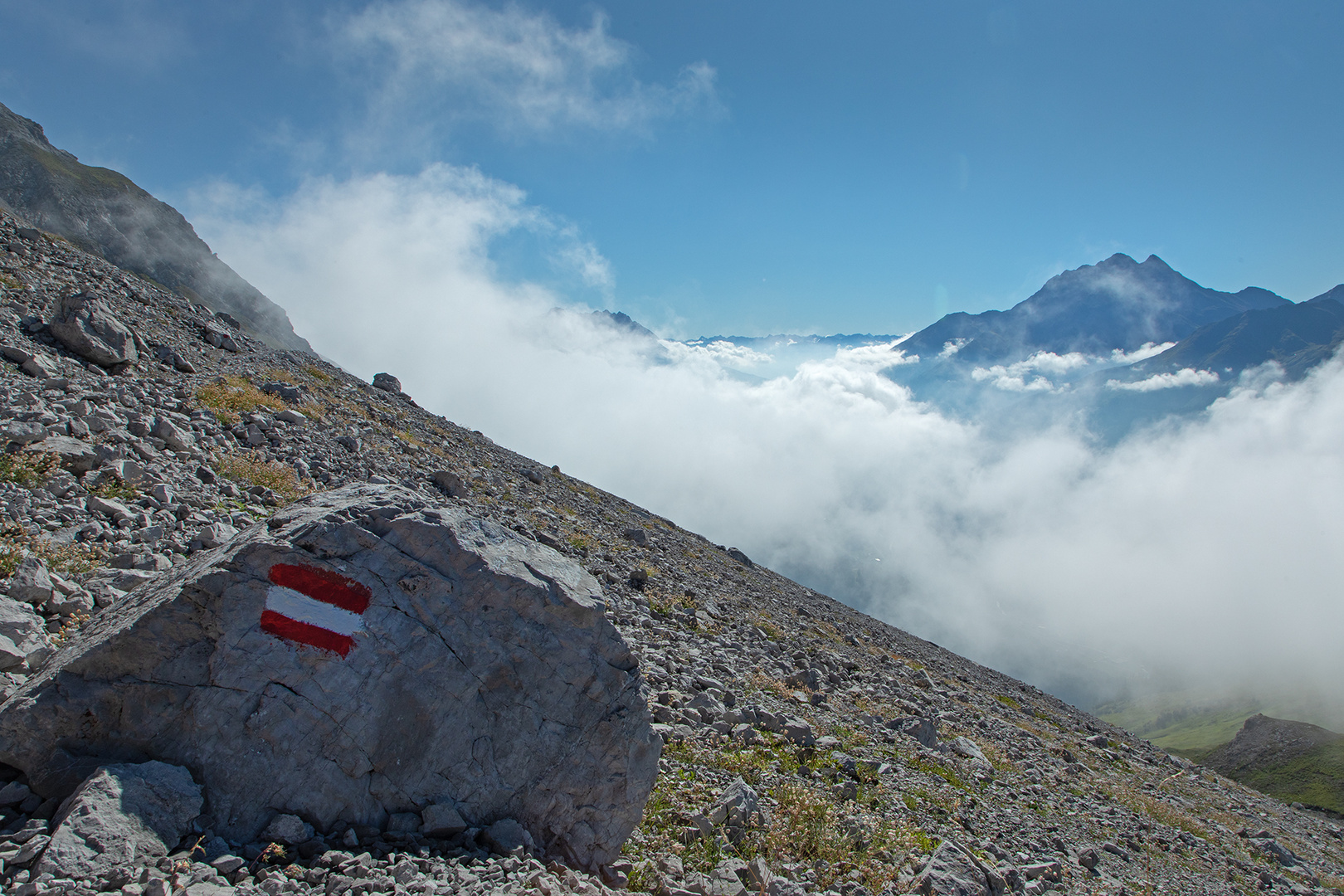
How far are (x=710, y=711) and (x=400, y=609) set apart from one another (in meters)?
8.07

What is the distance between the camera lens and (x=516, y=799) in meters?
6.93

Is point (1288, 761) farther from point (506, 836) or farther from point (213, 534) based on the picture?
point (213, 534)

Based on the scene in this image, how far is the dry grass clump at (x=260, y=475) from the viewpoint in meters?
13.1

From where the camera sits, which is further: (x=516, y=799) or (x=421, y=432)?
(x=421, y=432)

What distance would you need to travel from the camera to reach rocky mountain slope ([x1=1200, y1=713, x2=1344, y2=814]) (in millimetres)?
112188

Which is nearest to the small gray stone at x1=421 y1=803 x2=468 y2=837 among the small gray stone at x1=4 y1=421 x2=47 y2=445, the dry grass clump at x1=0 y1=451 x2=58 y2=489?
the dry grass clump at x1=0 y1=451 x2=58 y2=489

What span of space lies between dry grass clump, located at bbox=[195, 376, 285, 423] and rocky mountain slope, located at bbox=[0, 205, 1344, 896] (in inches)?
3.9

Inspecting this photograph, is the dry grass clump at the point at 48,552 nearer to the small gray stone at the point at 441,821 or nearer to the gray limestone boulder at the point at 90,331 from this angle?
the small gray stone at the point at 441,821

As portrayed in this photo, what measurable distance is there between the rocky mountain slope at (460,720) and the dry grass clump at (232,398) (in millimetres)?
99

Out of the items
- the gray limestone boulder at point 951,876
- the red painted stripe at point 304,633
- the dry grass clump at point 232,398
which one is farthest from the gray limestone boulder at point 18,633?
the gray limestone boulder at point 951,876

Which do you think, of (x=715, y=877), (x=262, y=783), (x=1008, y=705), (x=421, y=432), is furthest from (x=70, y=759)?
(x=1008, y=705)

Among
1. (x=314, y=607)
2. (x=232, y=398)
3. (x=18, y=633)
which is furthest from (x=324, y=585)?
(x=232, y=398)

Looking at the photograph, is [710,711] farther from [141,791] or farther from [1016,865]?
[141,791]

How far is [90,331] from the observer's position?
15852 millimetres
